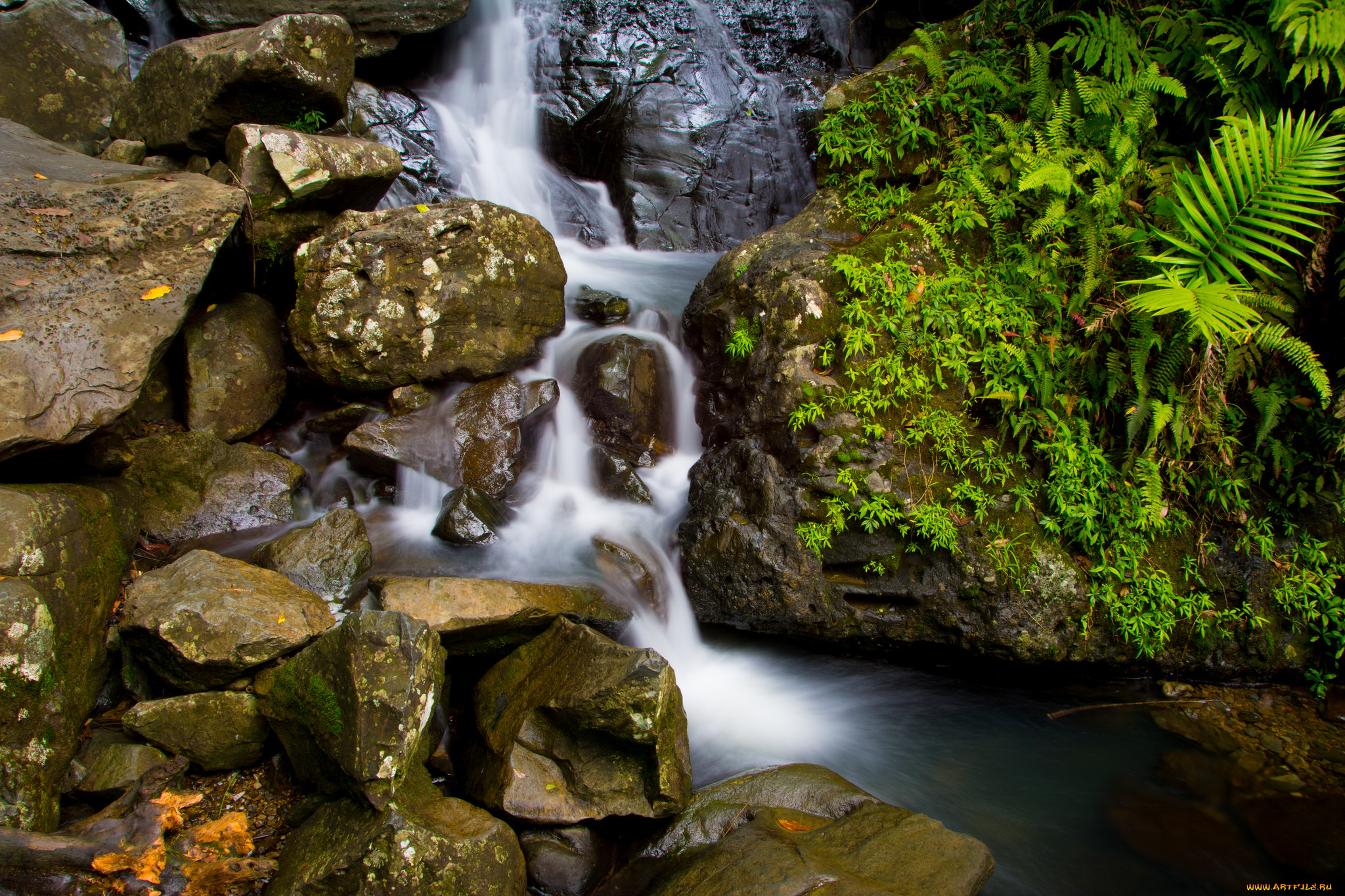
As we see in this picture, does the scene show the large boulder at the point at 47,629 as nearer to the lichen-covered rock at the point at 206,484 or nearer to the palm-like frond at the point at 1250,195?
the lichen-covered rock at the point at 206,484

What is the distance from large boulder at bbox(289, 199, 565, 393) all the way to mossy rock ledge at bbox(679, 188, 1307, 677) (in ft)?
7.37

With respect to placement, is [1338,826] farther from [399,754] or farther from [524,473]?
[524,473]

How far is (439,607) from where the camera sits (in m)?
3.72

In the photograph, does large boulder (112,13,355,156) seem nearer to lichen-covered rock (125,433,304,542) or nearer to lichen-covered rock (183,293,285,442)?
lichen-covered rock (183,293,285,442)

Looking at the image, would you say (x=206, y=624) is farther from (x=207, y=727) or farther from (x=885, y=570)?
(x=885, y=570)

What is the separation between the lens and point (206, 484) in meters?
4.61

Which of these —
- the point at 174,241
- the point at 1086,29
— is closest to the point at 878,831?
the point at 174,241

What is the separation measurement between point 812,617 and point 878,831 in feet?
5.09

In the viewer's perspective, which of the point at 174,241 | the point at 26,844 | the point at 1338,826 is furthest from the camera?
the point at 174,241

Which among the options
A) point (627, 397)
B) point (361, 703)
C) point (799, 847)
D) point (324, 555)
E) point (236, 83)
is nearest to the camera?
point (361, 703)

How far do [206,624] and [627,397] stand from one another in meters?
3.46

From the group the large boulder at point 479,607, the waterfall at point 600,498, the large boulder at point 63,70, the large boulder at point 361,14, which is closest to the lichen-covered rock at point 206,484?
the waterfall at point 600,498

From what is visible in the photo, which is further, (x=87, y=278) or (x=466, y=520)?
(x=466, y=520)

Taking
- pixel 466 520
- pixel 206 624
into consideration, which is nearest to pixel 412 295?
pixel 466 520
